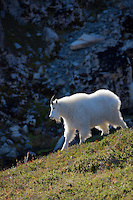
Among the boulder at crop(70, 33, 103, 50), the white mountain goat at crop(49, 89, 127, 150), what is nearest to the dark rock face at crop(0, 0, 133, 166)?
the boulder at crop(70, 33, 103, 50)

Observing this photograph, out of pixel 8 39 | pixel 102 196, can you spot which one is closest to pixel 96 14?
→ pixel 8 39

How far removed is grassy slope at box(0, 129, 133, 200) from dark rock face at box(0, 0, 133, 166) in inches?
294

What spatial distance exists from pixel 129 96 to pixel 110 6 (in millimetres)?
14154

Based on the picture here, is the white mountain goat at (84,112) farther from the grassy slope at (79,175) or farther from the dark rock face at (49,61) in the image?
the dark rock face at (49,61)

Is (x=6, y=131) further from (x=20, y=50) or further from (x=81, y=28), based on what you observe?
(x=81, y=28)

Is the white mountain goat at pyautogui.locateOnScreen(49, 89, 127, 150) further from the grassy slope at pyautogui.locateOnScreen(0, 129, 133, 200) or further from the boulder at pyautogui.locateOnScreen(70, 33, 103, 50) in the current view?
the boulder at pyautogui.locateOnScreen(70, 33, 103, 50)

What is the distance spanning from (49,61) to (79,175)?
2186cm

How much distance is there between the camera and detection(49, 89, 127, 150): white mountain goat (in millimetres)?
13953

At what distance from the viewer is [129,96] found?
26109 mm

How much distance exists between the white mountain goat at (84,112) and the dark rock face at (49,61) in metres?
6.44

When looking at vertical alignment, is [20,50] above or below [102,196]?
above

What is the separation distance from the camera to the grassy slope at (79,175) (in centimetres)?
733

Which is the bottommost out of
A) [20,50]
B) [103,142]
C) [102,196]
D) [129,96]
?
[102,196]

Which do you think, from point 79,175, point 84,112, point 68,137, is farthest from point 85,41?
point 79,175
